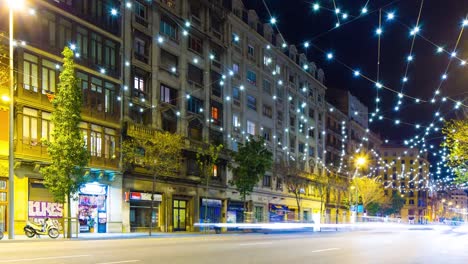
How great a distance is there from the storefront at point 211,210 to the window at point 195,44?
13.1 m

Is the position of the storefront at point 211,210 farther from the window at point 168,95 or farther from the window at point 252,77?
the window at point 252,77

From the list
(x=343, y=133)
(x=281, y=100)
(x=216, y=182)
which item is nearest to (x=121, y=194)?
(x=216, y=182)

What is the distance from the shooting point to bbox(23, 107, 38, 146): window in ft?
95.0

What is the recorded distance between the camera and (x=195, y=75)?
46.2m

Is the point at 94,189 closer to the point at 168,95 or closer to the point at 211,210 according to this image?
the point at 168,95

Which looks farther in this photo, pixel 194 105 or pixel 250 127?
pixel 250 127

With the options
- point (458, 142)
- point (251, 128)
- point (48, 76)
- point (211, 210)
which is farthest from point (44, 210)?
point (251, 128)

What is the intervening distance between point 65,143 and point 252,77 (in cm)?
3160

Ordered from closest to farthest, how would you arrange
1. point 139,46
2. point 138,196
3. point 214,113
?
point 138,196
point 139,46
point 214,113

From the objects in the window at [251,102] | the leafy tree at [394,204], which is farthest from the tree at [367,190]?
the leafy tree at [394,204]

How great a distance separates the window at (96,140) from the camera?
33812 millimetres

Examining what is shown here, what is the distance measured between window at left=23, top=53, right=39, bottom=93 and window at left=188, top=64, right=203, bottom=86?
55.8 ft

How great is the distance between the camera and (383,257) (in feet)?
48.7

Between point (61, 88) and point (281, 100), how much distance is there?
125ft
